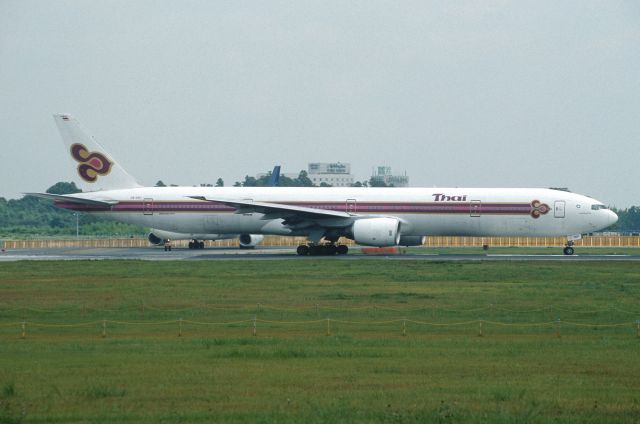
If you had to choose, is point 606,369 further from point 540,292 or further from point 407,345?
point 540,292

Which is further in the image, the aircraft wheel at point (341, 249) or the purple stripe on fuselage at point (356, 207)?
the aircraft wheel at point (341, 249)

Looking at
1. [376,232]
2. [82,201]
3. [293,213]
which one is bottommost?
[376,232]

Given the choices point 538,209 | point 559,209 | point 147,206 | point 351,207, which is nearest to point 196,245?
point 147,206

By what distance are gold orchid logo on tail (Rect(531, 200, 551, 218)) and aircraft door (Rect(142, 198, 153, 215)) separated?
90.9ft

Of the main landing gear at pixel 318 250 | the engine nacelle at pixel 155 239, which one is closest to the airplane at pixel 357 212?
the main landing gear at pixel 318 250

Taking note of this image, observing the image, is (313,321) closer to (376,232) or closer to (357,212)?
(376,232)

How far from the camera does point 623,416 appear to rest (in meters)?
17.9

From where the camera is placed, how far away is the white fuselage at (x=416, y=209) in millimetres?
65500

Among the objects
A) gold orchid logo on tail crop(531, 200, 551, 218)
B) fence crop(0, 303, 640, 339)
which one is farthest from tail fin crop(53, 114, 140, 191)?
fence crop(0, 303, 640, 339)

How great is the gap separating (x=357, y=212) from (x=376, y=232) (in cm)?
433

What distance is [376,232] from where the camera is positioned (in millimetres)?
63094

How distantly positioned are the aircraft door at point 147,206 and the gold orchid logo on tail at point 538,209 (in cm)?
2772

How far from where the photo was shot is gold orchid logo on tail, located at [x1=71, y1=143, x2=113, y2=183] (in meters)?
73.4

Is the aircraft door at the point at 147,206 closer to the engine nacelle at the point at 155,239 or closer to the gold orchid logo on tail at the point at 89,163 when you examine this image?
the gold orchid logo on tail at the point at 89,163
